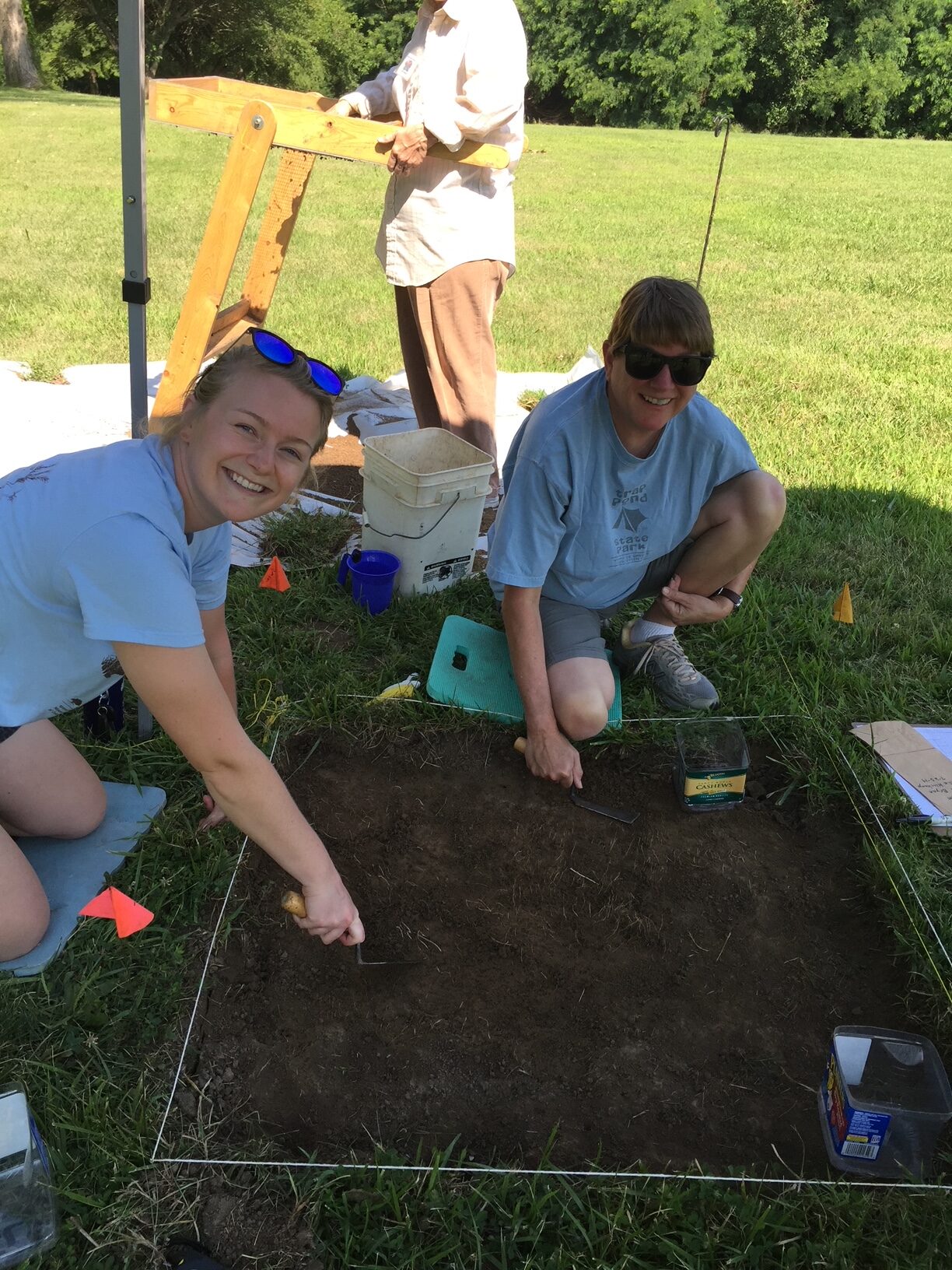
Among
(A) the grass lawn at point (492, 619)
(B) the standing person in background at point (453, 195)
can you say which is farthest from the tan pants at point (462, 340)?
(A) the grass lawn at point (492, 619)

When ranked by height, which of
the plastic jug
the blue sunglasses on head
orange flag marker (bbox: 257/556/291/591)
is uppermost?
the blue sunglasses on head

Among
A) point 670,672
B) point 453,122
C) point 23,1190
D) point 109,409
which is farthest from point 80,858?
point 109,409

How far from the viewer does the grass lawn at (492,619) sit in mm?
1484

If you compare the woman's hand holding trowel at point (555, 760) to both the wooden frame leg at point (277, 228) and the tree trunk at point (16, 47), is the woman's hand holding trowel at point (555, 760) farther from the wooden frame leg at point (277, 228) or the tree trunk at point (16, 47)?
the tree trunk at point (16, 47)

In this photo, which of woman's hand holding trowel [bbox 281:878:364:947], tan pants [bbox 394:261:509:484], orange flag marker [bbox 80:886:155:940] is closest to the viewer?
woman's hand holding trowel [bbox 281:878:364:947]

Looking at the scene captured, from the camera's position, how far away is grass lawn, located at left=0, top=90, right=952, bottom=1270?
1484mm

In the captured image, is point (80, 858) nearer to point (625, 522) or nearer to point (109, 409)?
point (625, 522)

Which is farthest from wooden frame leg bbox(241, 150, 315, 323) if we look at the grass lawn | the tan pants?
the grass lawn

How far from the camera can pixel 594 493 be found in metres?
2.37

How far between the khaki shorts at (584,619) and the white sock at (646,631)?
78 mm

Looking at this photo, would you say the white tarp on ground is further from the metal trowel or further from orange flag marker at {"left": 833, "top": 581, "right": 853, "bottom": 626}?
the metal trowel

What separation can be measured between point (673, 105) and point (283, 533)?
28.1 metres

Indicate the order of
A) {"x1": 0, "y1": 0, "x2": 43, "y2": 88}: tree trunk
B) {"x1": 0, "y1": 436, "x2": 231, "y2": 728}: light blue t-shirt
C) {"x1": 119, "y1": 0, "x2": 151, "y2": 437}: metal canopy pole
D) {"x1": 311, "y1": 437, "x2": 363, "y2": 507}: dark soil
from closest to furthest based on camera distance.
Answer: {"x1": 0, "y1": 436, "x2": 231, "y2": 728}: light blue t-shirt < {"x1": 119, "y1": 0, "x2": 151, "y2": 437}: metal canopy pole < {"x1": 311, "y1": 437, "x2": 363, "y2": 507}: dark soil < {"x1": 0, "y1": 0, "x2": 43, "y2": 88}: tree trunk

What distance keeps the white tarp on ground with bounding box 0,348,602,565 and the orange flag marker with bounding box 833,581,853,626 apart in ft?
4.77
